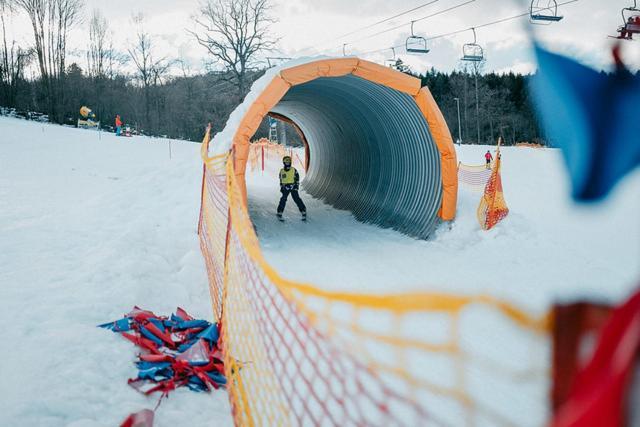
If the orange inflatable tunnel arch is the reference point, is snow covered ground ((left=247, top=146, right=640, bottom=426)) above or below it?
below

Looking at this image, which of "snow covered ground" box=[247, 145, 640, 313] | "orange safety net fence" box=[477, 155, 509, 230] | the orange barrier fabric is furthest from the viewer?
"orange safety net fence" box=[477, 155, 509, 230]

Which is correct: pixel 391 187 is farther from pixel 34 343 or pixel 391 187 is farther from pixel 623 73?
pixel 623 73

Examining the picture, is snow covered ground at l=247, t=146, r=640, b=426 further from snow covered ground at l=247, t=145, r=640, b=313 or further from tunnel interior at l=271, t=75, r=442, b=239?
tunnel interior at l=271, t=75, r=442, b=239

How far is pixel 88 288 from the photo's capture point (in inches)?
188

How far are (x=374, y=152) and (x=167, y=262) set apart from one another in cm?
783

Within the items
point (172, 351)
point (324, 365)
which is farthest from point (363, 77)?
point (172, 351)

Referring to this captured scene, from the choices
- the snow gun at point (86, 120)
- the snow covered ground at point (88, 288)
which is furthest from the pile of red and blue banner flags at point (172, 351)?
the snow gun at point (86, 120)

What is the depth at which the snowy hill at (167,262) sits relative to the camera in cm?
289

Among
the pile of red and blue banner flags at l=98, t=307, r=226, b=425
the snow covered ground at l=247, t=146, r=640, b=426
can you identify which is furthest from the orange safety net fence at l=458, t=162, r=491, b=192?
the pile of red and blue banner flags at l=98, t=307, r=226, b=425

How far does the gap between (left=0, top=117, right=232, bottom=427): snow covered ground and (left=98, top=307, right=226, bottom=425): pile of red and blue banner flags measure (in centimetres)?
10

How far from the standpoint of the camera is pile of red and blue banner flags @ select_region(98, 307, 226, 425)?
3.35 m

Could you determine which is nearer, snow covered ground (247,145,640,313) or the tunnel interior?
snow covered ground (247,145,640,313)

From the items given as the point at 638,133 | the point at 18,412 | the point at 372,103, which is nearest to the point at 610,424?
the point at 638,133

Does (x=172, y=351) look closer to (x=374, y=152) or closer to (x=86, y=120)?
(x=374, y=152)
